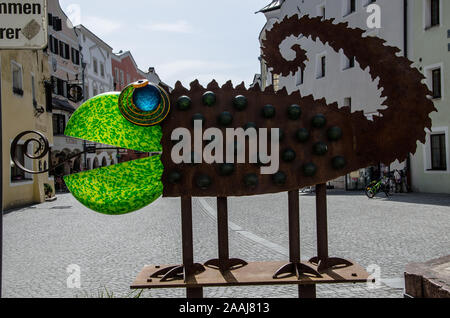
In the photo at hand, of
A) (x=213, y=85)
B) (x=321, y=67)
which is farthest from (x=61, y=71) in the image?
(x=213, y=85)

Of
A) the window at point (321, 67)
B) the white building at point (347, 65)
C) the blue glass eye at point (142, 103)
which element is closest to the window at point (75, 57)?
the white building at point (347, 65)

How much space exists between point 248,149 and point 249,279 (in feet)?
2.62

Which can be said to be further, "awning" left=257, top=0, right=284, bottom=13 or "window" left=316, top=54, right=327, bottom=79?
"awning" left=257, top=0, right=284, bottom=13

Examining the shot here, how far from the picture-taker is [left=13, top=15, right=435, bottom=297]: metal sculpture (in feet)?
9.18

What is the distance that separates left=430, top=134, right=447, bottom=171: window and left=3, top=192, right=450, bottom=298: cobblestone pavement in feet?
18.5

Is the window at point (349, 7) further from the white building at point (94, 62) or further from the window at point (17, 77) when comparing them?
the white building at point (94, 62)

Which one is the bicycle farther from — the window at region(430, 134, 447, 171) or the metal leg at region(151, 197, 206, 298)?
the metal leg at region(151, 197, 206, 298)

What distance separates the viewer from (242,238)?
820 cm

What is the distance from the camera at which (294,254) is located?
3023 mm

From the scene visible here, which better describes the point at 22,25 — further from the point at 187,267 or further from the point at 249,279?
the point at 249,279

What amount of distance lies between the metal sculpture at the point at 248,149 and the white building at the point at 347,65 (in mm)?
16586

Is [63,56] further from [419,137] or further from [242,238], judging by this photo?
[419,137]

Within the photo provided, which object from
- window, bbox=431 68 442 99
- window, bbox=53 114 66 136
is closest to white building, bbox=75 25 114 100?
window, bbox=53 114 66 136
